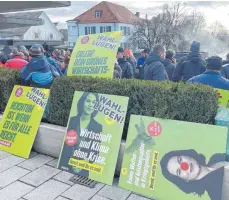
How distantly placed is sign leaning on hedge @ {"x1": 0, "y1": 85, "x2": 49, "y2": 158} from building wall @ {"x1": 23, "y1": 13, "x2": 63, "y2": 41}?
41.7 m

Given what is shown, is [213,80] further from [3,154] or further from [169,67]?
[3,154]

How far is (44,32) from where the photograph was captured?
165 feet

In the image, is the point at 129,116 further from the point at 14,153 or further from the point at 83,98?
the point at 14,153

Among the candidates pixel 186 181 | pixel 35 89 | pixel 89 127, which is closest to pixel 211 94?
pixel 186 181

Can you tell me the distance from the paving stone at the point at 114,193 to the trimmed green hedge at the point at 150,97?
2.51ft

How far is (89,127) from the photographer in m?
3.29

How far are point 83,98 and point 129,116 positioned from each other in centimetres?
69

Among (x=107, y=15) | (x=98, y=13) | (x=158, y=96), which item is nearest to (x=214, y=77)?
(x=158, y=96)

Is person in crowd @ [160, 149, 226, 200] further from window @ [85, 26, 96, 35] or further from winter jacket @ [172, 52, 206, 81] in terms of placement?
window @ [85, 26, 96, 35]

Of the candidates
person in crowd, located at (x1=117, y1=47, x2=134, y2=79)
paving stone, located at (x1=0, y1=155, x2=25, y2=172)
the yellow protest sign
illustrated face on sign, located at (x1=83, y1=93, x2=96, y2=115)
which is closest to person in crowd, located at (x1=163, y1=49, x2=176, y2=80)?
person in crowd, located at (x1=117, y1=47, x2=134, y2=79)

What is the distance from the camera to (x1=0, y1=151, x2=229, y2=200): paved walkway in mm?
2799

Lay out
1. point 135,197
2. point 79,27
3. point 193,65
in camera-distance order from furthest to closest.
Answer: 1. point 79,27
2. point 193,65
3. point 135,197

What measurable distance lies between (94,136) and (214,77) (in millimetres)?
1819

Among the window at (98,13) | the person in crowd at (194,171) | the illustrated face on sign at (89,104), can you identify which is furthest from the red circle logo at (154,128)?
the window at (98,13)
